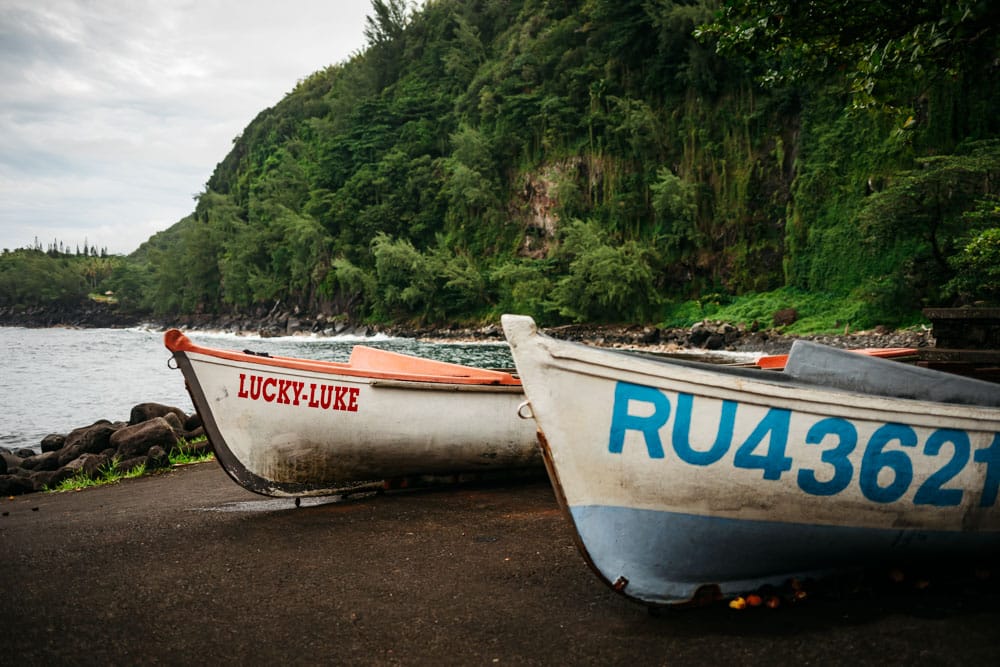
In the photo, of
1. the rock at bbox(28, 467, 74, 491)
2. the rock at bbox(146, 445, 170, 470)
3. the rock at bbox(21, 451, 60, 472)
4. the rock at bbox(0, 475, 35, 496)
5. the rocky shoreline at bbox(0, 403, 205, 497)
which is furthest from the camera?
the rock at bbox(21, 451, 60, 472)

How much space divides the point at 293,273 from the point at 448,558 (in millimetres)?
60561

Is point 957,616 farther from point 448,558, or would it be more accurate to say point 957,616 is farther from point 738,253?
point 738,253

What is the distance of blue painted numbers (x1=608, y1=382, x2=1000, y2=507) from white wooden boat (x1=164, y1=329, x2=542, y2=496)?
122 inches

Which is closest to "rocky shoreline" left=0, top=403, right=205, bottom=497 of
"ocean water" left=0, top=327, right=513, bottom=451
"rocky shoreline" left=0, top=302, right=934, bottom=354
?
"ocean water" left=0, top=327, right=513, bottom=451

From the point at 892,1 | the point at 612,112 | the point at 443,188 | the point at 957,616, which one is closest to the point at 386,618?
the point at 957,616

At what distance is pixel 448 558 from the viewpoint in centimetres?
401

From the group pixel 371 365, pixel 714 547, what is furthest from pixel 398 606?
pixel 371 365

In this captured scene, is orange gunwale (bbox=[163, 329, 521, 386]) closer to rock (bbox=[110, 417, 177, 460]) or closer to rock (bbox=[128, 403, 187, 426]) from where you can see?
rock (bbox=[110, 417, 177, 460])

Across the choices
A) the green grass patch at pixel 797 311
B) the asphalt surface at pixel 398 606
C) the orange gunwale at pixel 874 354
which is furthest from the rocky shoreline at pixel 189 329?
the orange gunwale at pixel 874 354

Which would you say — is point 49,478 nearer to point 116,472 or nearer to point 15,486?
point 15,486

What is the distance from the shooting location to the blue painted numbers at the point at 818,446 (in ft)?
9.04

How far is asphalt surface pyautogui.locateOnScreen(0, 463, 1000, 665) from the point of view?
268 cm

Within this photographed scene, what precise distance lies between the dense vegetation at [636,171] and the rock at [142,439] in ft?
29.7

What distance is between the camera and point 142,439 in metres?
9.02
